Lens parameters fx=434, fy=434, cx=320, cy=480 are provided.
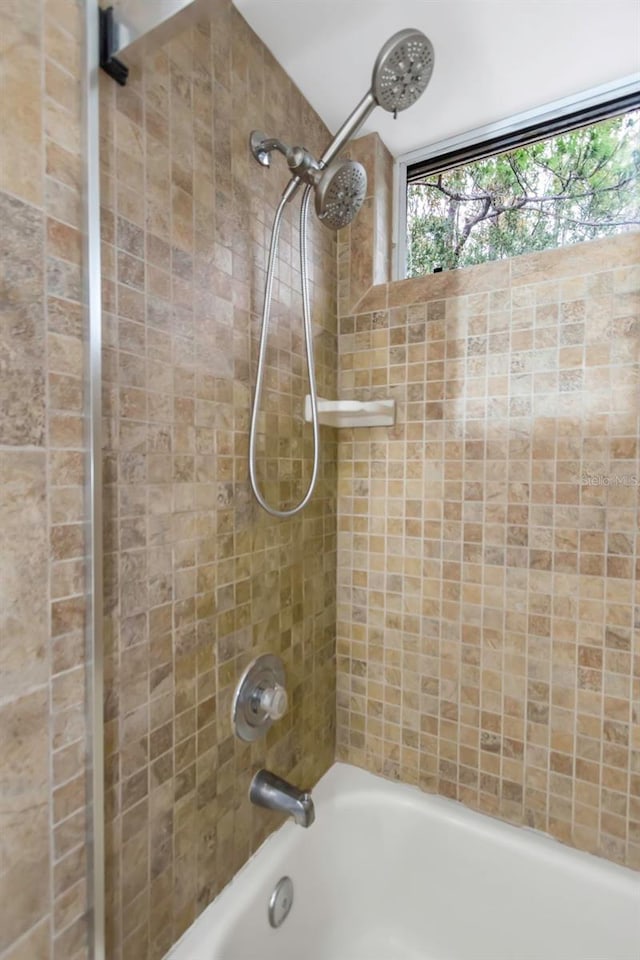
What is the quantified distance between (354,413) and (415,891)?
1314 mm

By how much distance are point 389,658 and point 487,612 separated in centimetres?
33

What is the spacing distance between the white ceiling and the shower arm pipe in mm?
262

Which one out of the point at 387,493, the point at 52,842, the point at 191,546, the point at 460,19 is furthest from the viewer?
the point at 387,493

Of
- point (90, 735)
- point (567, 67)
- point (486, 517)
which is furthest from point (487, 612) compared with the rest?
point (567, 67)

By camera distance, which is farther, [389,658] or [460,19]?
[389,658]

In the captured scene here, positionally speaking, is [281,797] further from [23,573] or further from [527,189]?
[527,189]

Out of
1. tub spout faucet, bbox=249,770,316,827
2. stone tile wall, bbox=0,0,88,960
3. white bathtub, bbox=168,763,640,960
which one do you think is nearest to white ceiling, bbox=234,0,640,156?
stone tile wall, bbox=0,0,88,960

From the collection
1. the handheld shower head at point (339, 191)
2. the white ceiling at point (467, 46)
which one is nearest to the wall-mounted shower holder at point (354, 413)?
the handheld shower head at point (339, 191)

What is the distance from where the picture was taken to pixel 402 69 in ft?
2.64

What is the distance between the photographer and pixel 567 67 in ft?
3.49

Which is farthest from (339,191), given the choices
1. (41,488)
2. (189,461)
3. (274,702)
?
(274,702)

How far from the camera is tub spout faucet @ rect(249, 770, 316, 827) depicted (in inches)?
37.5

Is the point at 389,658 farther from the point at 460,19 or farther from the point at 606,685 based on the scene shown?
the point at 460,19

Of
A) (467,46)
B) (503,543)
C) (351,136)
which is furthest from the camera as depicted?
(503,543)
